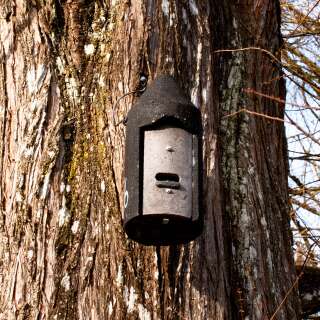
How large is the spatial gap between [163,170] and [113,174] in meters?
0.43

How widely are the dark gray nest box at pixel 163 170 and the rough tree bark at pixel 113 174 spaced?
0.23 m

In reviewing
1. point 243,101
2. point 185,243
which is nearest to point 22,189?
point 185,243

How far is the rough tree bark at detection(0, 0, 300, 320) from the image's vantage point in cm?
296

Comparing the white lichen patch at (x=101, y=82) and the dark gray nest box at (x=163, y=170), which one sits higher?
the white lichen patch at (x=101, y=82)

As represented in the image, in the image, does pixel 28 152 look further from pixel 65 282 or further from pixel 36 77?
pixel 65 282

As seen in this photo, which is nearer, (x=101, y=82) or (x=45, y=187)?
(x=45, y=187)

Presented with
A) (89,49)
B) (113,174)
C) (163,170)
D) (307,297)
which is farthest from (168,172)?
(307,297)

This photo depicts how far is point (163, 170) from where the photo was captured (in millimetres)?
2705

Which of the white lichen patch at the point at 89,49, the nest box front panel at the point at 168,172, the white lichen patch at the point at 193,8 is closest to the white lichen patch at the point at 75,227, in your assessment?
the nest box front panel at the point at 168,172

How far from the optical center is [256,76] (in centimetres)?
396

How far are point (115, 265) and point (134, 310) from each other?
17 cm

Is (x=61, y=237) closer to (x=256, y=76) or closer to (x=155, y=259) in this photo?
(x=155, y=259)

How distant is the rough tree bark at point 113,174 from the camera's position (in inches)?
116

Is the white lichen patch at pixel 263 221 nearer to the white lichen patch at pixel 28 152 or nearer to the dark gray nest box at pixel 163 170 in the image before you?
the dark gray nest box at pixel 163 170
